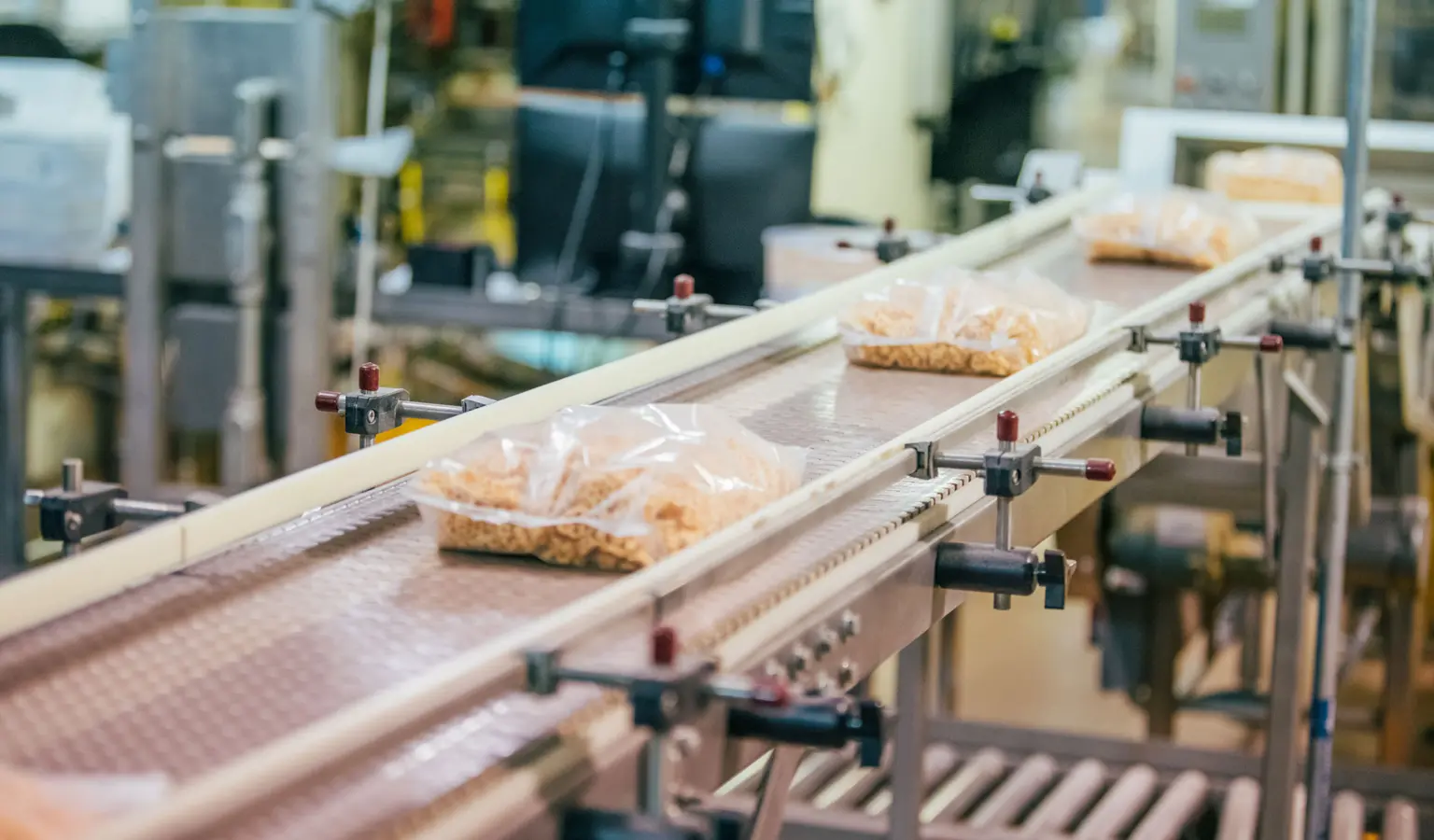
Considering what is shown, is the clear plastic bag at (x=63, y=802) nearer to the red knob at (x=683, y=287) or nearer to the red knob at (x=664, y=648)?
the red knob at (x=664, y=648)

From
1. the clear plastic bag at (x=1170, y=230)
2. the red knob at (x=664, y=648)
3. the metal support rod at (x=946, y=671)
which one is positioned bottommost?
the metal support rod at (x=946, y=671)

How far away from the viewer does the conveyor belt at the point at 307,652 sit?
33.2 inches

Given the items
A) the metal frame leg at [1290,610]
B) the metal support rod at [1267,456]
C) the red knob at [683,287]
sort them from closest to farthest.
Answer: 1. the red knob at [683,287]
2. the metal support rod at [1267,456]
3. the metal frame leg at [1290,610]

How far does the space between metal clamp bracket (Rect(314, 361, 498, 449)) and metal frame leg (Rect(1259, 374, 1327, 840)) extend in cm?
130

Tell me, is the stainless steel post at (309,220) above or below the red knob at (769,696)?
above

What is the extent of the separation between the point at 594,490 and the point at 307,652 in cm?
24

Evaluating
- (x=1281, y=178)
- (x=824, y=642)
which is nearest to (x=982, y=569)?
(x=824, y=642)

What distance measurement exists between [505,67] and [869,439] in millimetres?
4151

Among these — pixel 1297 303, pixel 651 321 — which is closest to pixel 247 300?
pixel 651 321

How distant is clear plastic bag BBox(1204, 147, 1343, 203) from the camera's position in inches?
118

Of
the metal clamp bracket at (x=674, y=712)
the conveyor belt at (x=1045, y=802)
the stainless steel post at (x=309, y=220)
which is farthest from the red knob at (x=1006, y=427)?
the stainless steel post at (x=309, y=220)

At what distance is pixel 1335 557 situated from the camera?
7.60 ft

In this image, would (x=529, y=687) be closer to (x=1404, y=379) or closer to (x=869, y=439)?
(x=869, y=439)

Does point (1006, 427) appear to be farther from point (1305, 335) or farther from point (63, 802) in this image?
point (1305, 335)
